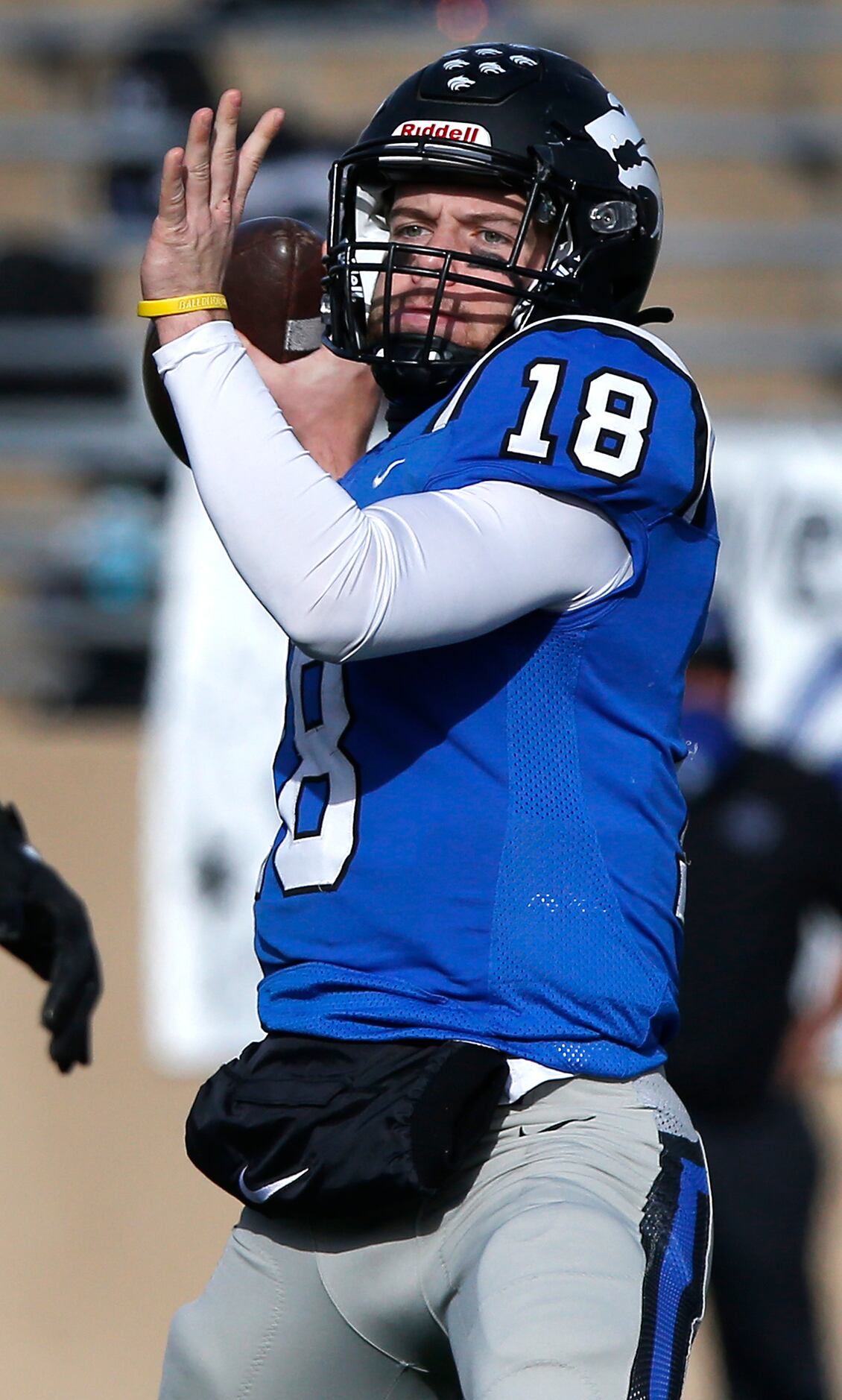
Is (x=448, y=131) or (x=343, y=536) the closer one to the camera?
(x=343, y=536)

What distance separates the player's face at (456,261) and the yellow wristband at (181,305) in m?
0.28

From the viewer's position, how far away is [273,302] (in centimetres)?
238

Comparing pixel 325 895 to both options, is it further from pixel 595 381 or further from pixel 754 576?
pixel 754 576

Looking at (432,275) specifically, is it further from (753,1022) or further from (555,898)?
(753,1022)

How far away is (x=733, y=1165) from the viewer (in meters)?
4.25

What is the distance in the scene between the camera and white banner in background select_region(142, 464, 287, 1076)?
5.41 meters

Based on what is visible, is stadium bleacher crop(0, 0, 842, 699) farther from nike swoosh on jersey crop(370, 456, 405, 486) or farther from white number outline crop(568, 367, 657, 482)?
white number outline crop(568, 367, 657, 482)

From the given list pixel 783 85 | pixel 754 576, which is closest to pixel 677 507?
pixel 754 576

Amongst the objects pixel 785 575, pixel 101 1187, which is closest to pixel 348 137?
pixel 785 575

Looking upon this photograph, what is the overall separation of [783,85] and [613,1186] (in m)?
7.11

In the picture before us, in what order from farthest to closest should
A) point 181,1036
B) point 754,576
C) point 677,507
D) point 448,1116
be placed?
point 754,576 → point 181,1036 → point 677,507 → point 448,1116

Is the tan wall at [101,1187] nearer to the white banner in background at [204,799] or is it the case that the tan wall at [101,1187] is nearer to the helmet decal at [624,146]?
the white banner in background at [204,799]

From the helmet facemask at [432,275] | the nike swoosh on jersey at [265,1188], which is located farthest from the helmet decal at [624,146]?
the nike swoosh on jersey at [265,1188]

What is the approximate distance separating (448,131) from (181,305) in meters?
0.45
